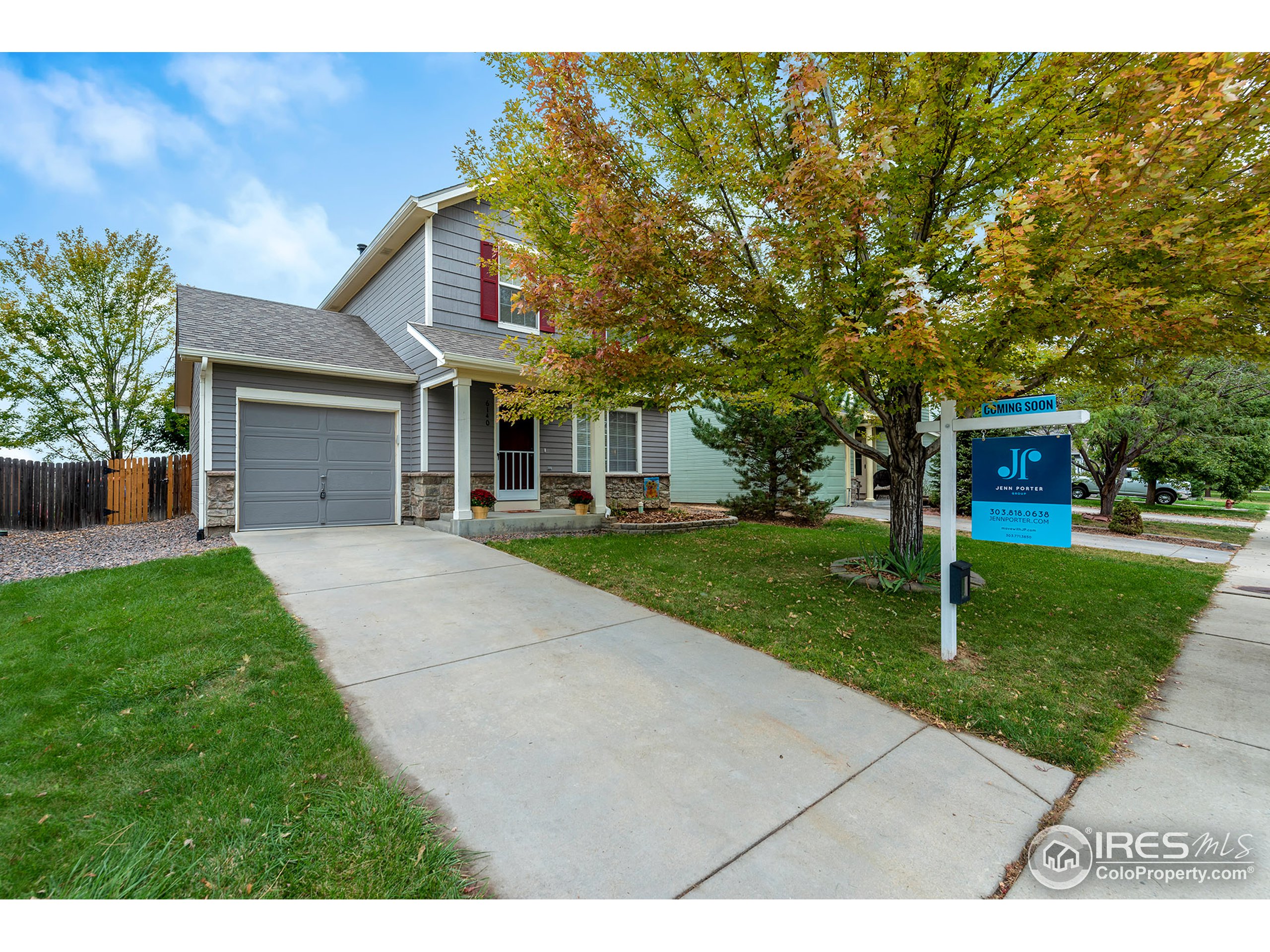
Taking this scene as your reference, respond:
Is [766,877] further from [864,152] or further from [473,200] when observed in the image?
[473,200]

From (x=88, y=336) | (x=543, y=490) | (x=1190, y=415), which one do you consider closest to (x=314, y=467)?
(x=543, y=490)

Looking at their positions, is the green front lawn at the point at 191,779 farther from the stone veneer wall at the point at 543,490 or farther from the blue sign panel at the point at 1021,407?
the stone veneer wall at the point at 543,490

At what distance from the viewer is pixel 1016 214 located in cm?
311

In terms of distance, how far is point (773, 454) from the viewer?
37.8 feet

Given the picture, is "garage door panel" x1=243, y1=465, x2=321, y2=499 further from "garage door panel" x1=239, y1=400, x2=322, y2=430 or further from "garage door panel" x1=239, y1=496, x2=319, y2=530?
"garage door panel" x1=239, y1=400, x2=322, y2=430

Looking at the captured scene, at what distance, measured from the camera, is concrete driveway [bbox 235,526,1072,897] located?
190 centimetres

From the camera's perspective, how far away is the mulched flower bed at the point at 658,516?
35.4 feet

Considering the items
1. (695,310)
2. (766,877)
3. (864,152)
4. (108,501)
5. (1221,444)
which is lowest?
(766,877)

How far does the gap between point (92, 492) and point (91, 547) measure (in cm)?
467

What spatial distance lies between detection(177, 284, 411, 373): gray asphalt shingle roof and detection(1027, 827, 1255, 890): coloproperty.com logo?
1079 centimetres

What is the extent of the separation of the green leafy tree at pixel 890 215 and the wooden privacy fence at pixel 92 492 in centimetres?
1175

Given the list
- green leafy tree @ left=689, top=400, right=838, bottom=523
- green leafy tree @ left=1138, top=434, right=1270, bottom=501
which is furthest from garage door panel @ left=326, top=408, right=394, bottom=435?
green leafy tree @ left=1138, top=434, right=1270, bottom=501
